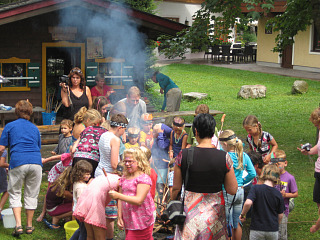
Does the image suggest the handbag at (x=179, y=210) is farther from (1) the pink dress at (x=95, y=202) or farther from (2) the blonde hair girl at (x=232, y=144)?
(2) the blonde hair girl at (x=232, y=144)

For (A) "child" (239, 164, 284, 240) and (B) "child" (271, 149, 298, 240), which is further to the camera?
(B) "child" (271, 149, 298, 240)

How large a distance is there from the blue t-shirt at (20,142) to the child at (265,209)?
2889 millimetres

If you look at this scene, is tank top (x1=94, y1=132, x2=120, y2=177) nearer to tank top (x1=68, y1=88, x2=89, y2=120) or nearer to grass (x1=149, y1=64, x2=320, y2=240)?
grass (x1=149, y1=64, x2=320, y2=240)

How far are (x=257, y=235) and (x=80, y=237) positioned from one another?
6.55ft

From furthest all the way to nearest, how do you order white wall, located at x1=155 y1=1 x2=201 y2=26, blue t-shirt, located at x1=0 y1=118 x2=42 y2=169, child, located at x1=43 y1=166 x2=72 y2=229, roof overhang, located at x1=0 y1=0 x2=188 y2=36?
white wall, located at x1=155 y1=1 x2=201 y2=26 < roof overhang, located at x1=0 y1=0 x2=188 y2=36 < child, located at x1=43 y1=166 x2=72 y2=229 < blue t-shirt, located at x1=0 y1=118 x2=42 y2=169

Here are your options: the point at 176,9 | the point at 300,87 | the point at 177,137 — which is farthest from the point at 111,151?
the point at 176,9

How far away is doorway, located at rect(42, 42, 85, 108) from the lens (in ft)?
38.4

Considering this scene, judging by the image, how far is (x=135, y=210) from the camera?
4.84 metres

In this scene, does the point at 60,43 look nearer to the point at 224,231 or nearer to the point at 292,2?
the point at 292,2

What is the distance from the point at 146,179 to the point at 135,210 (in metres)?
0.35

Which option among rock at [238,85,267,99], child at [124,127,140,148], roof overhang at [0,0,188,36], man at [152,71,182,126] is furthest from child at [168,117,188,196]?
rock at [238,85,267,99]

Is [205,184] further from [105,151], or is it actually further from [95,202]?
[105,151]

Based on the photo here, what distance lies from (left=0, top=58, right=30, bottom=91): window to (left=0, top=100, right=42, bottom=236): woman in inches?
220

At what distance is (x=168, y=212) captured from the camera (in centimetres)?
429
